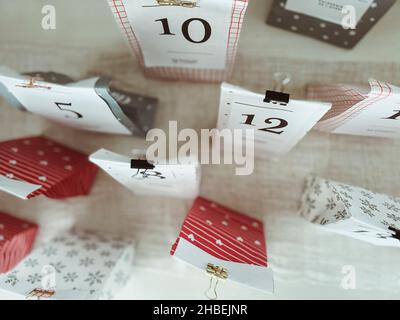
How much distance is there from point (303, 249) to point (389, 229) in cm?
43

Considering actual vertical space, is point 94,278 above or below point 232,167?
below

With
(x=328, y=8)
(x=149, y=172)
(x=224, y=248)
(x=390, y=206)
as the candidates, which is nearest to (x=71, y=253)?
(x=149, y=172)

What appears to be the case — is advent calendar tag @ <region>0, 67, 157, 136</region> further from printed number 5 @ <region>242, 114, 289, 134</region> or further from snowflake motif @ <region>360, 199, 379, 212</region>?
snowflake motif @ <region>360, 199, 379, 212</region>

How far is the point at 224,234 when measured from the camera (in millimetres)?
1077

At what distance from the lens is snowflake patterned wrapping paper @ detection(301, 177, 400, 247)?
95 cm

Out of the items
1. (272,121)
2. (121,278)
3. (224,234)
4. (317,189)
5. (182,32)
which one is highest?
(182,32)

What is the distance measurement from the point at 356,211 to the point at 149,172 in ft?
1.80

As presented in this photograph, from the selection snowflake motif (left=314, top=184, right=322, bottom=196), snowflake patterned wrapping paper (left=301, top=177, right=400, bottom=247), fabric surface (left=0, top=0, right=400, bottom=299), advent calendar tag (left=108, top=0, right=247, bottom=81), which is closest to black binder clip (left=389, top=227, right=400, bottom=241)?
snowflake patterned wrapping paper (left=301, top=177, right=400, bottom=247)

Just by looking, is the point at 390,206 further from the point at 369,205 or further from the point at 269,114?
the point at 269,114

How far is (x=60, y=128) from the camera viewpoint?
1433mm

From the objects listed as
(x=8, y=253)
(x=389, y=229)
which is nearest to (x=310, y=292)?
(x=389, y=229)

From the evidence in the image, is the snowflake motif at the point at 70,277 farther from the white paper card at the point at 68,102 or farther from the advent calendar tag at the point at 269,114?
the advent calendar tag at the point at 269,114

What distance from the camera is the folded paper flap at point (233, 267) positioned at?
0.92 metres

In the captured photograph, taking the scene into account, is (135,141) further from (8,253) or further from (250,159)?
(8,253)
